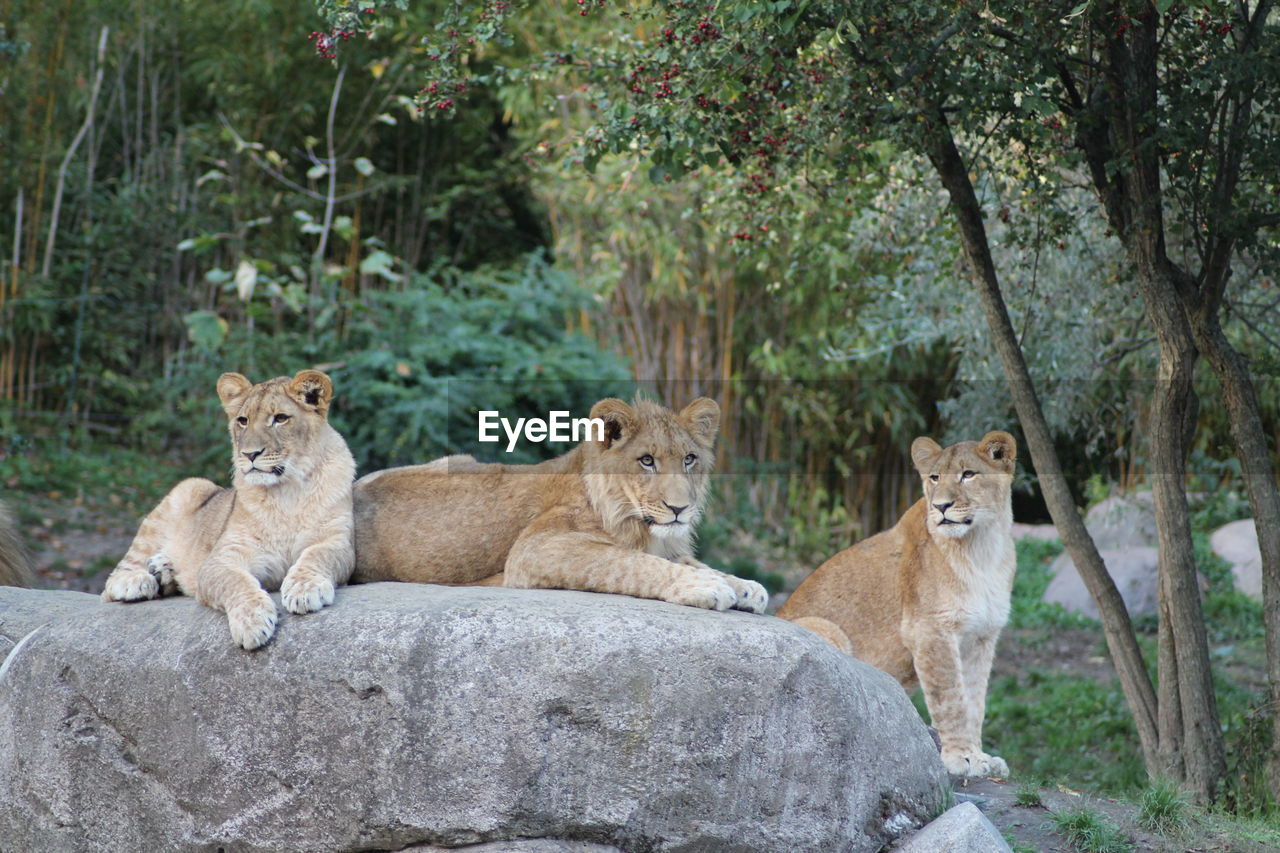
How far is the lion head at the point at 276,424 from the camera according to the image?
496 cm

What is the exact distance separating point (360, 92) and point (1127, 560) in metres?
10.2

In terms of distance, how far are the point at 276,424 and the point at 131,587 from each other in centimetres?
97

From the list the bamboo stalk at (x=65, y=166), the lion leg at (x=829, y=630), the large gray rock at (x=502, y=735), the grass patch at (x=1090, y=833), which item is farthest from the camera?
the bamboo stalk at (x=65, y=166)

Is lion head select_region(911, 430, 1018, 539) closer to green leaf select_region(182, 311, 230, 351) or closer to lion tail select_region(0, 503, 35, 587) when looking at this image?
lion tail select_region(0, 503, 35, 587)

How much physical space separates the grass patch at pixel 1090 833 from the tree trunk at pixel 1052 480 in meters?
1.91

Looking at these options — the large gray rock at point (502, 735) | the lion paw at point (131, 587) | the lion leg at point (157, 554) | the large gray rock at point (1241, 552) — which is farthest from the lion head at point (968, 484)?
the large gray rock at point (1241, 552)

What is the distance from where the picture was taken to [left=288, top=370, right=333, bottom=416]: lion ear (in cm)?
506

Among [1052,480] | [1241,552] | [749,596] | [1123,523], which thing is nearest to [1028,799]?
[749,596]

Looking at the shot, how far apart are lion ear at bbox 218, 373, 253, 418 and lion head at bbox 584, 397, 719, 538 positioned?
1339 mm

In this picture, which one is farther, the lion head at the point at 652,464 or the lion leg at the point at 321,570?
the lion head at the point at 652,464

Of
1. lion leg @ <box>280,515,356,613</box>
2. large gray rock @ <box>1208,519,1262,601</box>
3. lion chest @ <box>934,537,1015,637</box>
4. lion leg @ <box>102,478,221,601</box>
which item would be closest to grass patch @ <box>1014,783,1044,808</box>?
lion chest @ <box>934,537,1015,637</box>

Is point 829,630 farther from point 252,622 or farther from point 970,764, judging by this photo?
point 252,622

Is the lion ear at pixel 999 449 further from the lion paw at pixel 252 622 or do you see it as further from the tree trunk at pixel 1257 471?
the lion paw at pixel 252 622

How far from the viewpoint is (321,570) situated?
16.0 feet
